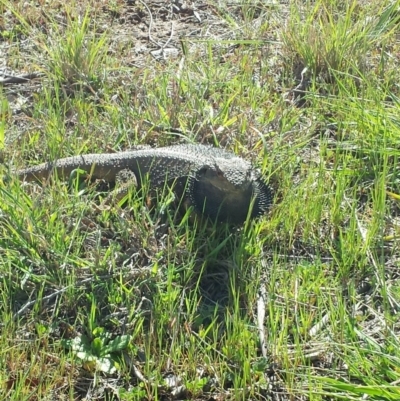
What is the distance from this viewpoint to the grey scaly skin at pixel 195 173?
3.22 metres

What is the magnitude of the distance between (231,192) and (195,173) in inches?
10.1

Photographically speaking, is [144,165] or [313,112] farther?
[313,112]

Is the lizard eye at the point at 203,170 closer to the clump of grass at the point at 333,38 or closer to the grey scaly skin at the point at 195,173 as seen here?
the grey scaly skin at the point at 195,173

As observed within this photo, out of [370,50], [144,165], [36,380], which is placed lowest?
[36,380]

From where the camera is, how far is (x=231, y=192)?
3219 millimetres

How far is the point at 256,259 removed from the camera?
10.4 ft

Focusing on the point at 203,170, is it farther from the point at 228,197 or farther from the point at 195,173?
the point at 228,197

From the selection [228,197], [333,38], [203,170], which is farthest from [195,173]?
[333,38]

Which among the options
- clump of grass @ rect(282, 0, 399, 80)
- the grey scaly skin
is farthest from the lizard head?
clump of grass @ rect(282, 0, 399, 80)

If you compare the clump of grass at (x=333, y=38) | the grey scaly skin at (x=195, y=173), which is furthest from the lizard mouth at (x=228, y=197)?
the clump of grass at (x=333, y=38)

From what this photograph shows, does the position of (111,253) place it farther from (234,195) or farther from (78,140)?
(78,140)

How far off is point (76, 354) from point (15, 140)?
151 cm

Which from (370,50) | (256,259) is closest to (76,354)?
(256,259)

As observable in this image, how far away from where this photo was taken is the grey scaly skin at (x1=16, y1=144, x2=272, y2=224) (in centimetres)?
322
